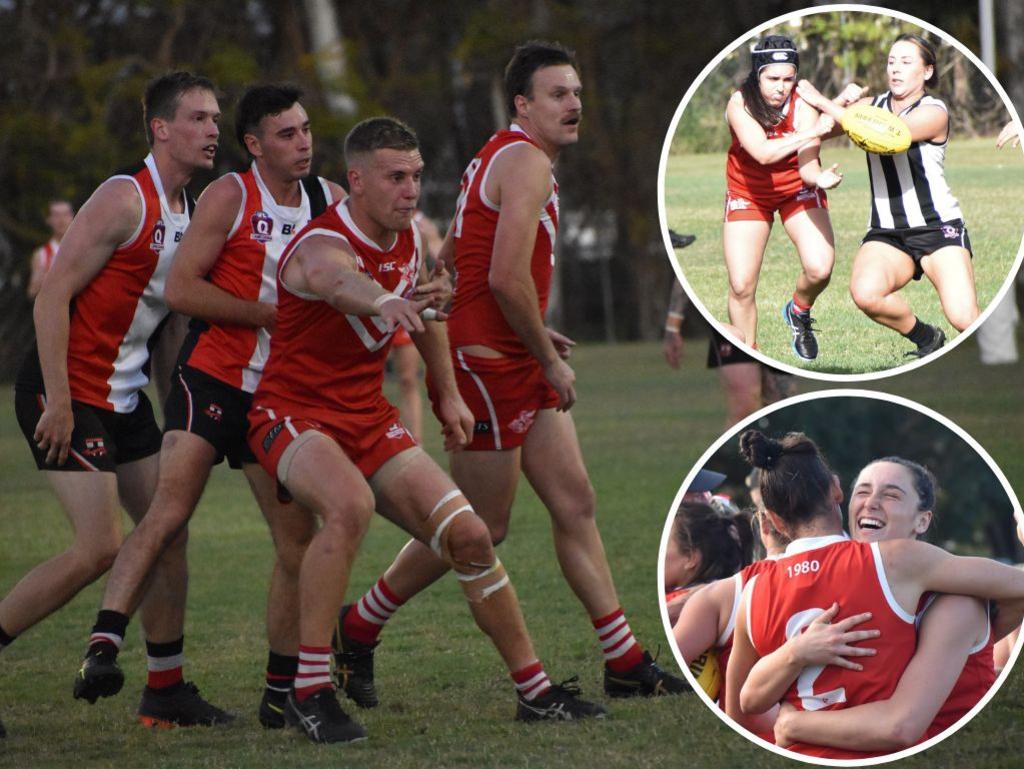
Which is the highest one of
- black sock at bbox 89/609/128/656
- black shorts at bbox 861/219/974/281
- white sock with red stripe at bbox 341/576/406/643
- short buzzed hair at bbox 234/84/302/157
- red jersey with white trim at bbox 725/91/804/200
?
short buzzed hair at bbox 234/84/302/157

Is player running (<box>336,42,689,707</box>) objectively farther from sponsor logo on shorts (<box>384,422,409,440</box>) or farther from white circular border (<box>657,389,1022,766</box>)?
white circular border (<box>657,389,1022,766</box>)

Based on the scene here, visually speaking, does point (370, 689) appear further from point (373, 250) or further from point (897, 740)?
point (897, 740)

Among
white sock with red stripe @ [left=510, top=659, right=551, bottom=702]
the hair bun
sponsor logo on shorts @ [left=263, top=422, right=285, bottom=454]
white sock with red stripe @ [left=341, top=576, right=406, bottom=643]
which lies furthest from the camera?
white sock with red stripe @ [left=341, top=576, right=406, bottom=643]

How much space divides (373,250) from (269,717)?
165 cm

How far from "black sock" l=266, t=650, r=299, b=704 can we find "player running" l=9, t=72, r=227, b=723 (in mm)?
261

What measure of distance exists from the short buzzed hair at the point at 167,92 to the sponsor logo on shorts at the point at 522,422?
5.28 feet

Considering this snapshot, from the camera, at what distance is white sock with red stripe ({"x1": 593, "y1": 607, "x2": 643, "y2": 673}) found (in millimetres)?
5723

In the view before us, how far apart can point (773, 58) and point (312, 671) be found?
274 cm

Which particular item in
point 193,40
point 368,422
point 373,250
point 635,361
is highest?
point 193,40

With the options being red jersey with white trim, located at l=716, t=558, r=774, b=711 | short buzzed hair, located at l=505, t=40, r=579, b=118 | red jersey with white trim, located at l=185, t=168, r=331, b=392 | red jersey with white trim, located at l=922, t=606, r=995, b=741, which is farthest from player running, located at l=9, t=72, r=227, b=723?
red jersey with white trim, located at l=922, t=606, r=995, b=741

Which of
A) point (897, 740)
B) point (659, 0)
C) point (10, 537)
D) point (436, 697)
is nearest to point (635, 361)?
point (659, 0)

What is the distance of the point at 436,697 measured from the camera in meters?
5.90

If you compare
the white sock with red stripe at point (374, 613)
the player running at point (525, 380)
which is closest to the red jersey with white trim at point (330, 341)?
the player running at point (525, 380)

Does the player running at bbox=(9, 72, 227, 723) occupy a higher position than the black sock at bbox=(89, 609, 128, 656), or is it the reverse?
the player running at bbox=(9, 72, 227, 723)
